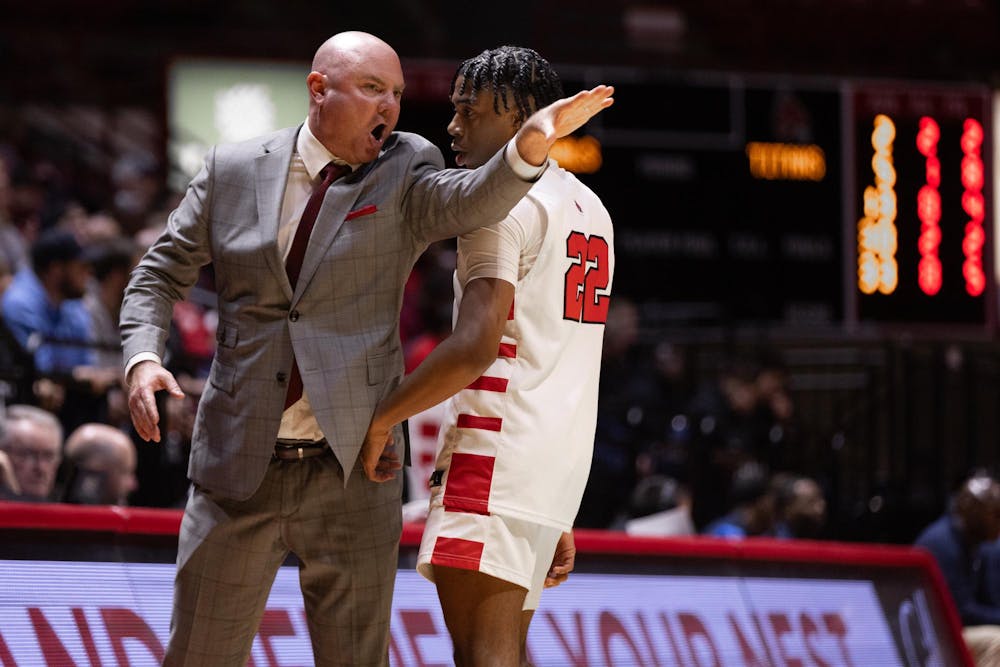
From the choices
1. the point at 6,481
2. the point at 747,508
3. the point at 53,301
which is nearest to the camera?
the point at 6,481

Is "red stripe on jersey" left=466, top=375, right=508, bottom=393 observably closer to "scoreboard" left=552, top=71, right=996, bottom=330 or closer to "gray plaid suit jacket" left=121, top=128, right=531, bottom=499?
"gray plaid suit jacket" left=121, top=128, right=531, bottom=499

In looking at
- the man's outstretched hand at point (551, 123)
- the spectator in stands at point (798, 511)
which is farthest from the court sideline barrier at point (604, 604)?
the spectator in stands at point (798, 511)

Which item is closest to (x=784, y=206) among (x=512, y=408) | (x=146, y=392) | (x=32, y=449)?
(x=32, y=449)

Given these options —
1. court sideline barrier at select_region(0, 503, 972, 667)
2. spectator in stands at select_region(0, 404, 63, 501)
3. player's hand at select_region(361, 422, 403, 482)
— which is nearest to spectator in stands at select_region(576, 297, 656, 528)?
court sideline barrier at select_region(0, 503, 972, 667)

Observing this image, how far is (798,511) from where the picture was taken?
27.3 ft

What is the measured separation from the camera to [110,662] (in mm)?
4016

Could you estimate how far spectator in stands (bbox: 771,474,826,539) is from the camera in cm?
830

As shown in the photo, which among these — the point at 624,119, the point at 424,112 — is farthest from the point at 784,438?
the point at 424,112

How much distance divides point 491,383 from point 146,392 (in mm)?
749

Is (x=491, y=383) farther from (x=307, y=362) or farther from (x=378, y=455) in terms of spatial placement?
(x=307, y=362)

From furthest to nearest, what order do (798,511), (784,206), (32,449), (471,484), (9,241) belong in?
1. (784,206)
2. (798,511)
3. (9,241)
4. (32,449)
5. (471,484)

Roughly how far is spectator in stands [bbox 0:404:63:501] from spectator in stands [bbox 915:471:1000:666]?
4485 millimetres

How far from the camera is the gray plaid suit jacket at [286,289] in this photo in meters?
3.02

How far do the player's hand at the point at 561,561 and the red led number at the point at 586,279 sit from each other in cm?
55
